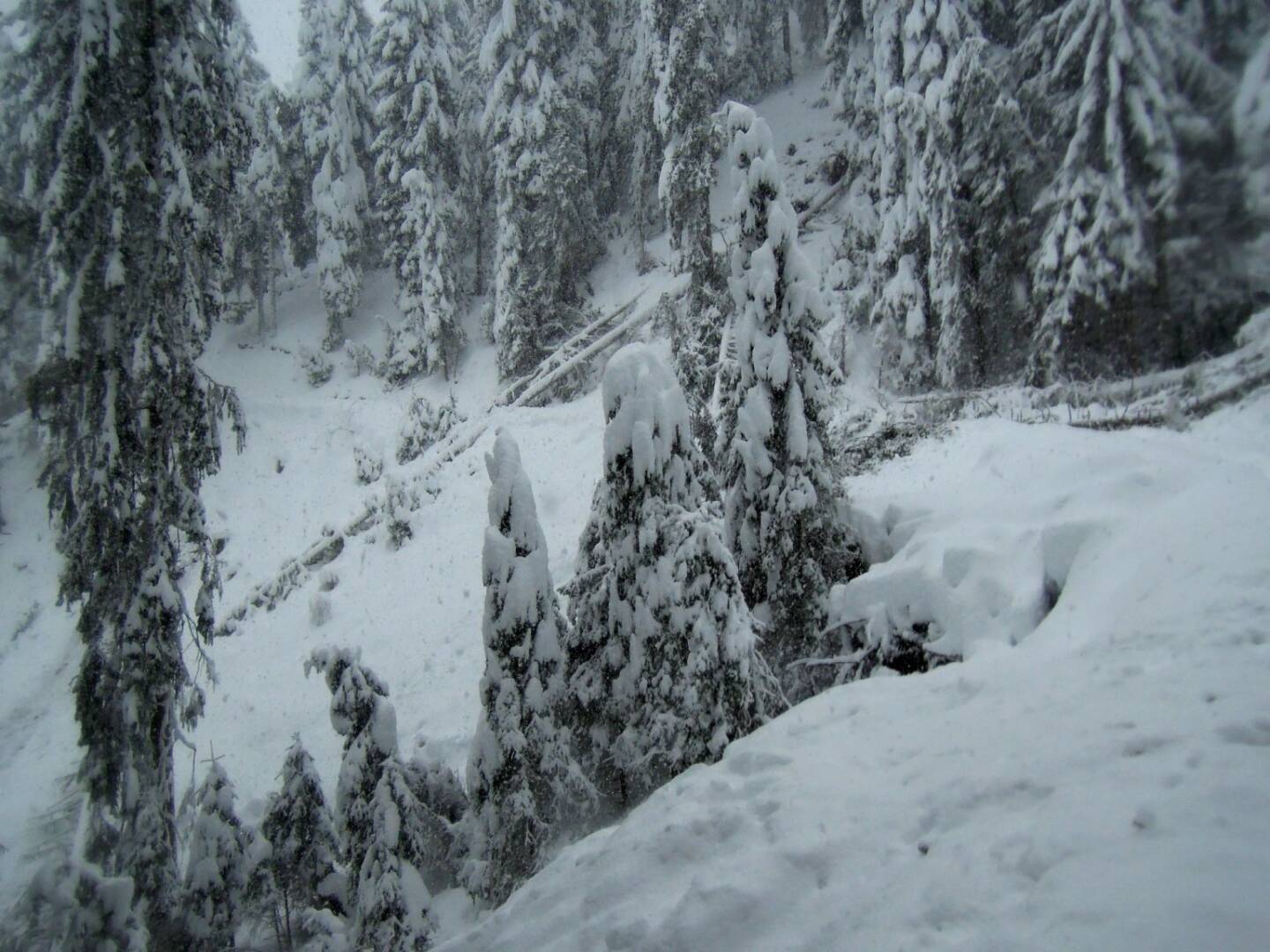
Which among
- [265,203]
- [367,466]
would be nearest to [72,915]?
[367,466]

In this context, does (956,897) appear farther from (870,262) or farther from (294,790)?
(870,262)

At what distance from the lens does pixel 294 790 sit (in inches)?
370

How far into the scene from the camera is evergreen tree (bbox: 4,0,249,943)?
637 centimetres

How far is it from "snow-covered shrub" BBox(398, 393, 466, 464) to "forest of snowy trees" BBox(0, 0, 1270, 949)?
11.9m

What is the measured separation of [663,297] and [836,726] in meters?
14.1

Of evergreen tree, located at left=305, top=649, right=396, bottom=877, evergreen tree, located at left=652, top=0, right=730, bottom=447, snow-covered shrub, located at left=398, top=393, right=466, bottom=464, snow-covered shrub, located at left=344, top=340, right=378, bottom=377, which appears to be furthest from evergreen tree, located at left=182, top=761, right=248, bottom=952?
snow-covered shrub, located at left=344, top=340, right=378, bottom=377

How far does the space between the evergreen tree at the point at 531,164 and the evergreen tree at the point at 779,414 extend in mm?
17402

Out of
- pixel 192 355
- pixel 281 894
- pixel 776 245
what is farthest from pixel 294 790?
pixel 776 245

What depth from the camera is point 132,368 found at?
7215 mm

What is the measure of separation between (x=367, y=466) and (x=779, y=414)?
18079 mm

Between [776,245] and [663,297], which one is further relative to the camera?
[663,297]

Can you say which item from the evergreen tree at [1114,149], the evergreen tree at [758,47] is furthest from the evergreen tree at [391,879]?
the evergreen tree at [758,47]

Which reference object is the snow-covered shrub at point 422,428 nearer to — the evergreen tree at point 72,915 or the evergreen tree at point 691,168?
the evergreen tree at point 691,168

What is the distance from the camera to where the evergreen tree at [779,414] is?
8.29 meters
